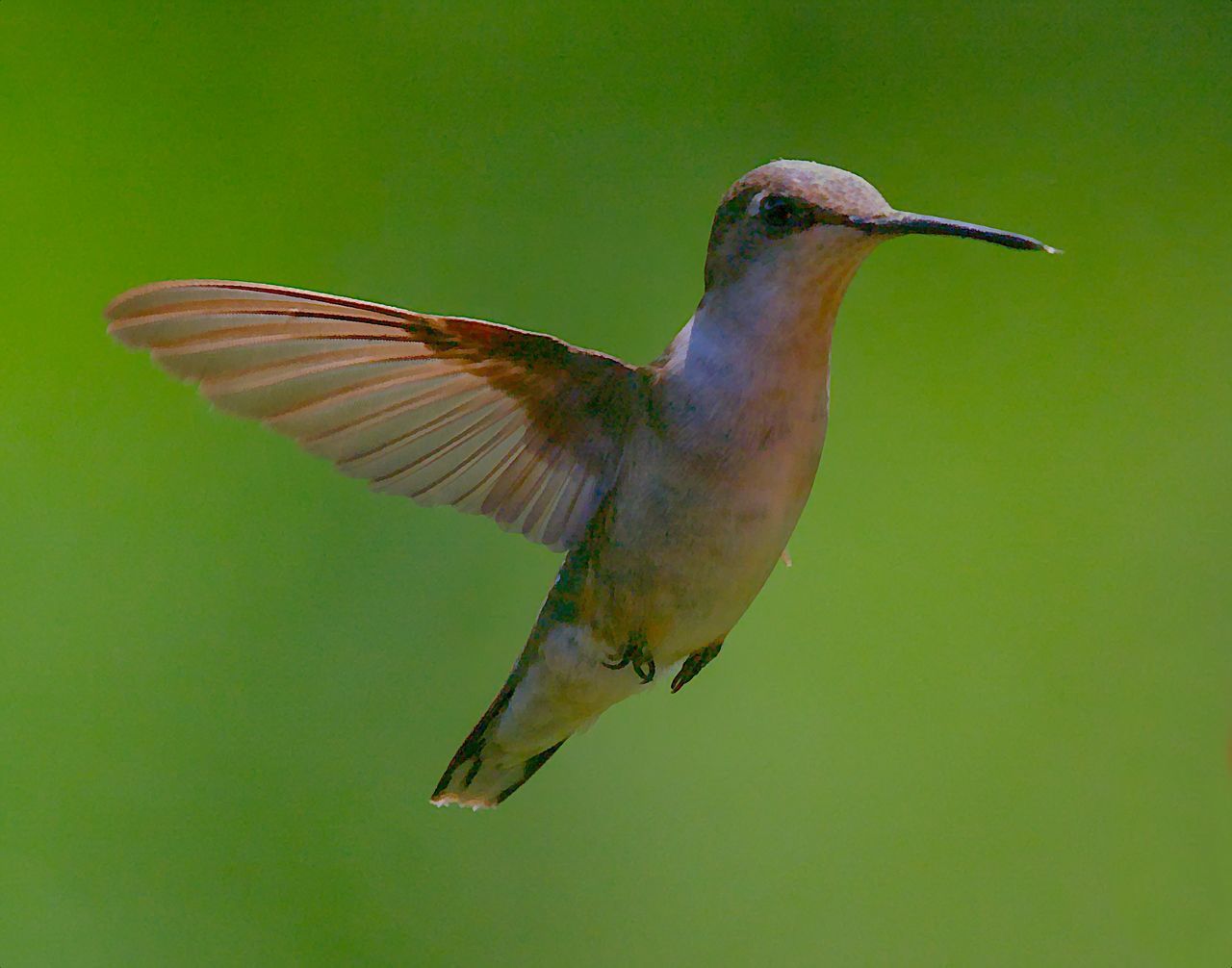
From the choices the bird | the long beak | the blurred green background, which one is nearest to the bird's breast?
the bird

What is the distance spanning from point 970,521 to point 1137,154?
0.62 metres

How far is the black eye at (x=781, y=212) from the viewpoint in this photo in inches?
25.4

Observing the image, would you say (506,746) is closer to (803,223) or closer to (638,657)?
(638,657)

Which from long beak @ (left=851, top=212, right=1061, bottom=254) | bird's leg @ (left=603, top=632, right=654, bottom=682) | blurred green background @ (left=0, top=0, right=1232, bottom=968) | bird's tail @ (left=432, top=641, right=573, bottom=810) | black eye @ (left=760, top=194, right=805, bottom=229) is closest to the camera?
long beak @ (left=851, top=212, right=1061, bottom=254)

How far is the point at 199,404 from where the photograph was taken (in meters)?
1.93

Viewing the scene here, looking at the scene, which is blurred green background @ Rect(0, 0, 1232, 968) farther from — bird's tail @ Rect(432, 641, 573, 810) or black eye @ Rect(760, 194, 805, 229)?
black eye @ Rect(760, 194, 805, 229)

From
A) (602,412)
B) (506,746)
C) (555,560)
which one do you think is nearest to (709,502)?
(602,412)

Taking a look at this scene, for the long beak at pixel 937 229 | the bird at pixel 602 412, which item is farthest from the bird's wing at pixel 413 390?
the long beak at pixel 937 229

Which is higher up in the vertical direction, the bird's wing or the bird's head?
the bird's head

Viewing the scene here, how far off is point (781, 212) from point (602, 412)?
0.22m

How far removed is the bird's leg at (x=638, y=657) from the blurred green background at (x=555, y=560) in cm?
90

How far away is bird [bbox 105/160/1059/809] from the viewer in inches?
26.4

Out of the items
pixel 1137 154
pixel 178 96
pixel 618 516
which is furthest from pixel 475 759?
pixel 1137 154

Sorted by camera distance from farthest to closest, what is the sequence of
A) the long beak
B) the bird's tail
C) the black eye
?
the bird's tail → the black eye → the long beak
